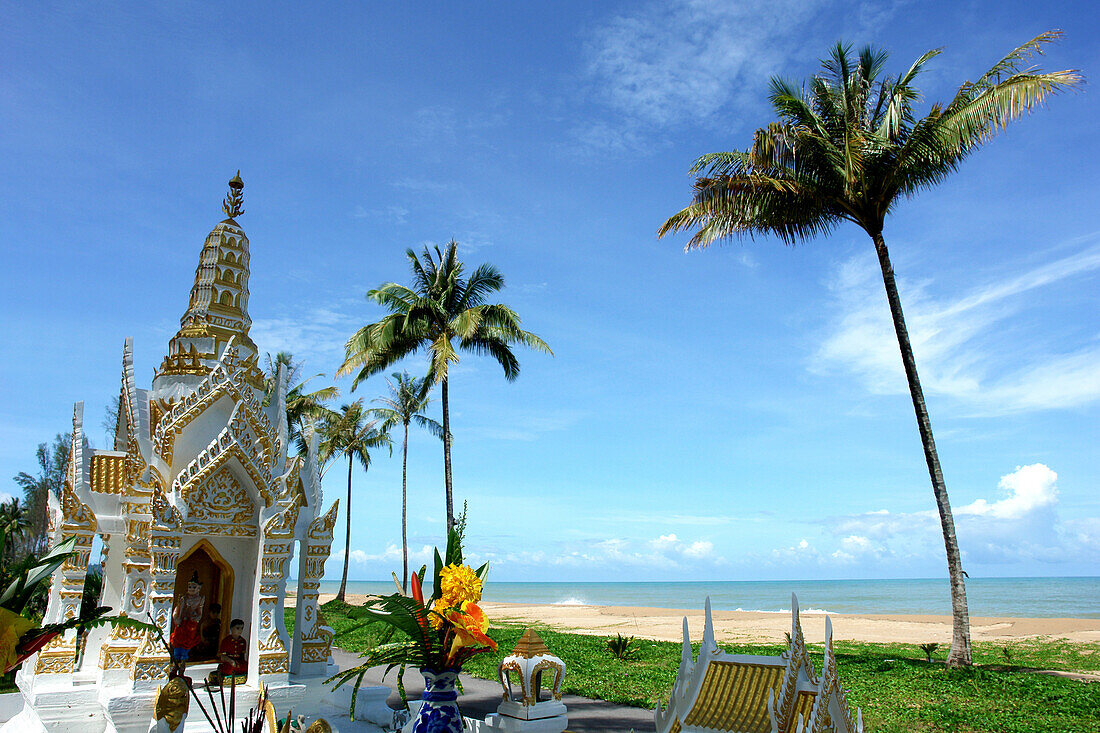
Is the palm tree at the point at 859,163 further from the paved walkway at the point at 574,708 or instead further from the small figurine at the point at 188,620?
the small figurine at the point at 188,620

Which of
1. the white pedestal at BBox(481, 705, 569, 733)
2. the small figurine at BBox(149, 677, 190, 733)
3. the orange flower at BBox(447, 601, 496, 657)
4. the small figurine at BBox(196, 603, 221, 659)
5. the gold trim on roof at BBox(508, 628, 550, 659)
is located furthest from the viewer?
the small figurine at BBox(196, 603, 221, 659)

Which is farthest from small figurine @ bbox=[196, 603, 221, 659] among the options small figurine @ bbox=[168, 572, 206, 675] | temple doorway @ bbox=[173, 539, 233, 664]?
small figurine @ bbox=[168, 572, 206, 675]

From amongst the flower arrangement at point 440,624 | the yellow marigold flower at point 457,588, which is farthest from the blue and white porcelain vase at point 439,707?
the yellow marigold flower at point 457,588

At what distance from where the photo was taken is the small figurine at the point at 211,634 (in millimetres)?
9469

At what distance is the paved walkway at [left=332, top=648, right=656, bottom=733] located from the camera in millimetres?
10023

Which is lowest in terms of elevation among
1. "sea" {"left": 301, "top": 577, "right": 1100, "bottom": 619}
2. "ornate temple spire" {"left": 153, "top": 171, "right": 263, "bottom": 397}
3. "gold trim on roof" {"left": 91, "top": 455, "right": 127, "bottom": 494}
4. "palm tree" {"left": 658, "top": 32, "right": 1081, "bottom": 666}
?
"sea" {"left": 301, "top": 577, "right": 1100, "bottom": 619}

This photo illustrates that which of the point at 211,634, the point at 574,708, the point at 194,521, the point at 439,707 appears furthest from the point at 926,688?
the point at 194,521

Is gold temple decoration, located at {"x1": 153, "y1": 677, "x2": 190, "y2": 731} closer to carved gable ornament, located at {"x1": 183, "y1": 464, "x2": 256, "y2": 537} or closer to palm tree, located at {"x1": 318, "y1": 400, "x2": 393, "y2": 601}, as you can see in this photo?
carved gable ornament, located at {"x1": 183, "y1": 464, "x2": 256, "y2": 537}

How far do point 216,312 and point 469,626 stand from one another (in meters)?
7.84

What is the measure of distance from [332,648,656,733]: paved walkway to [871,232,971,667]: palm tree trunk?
6.10 m

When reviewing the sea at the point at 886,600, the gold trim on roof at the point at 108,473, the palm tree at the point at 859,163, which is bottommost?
the sea at the point at 886,600

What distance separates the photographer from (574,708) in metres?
11.4

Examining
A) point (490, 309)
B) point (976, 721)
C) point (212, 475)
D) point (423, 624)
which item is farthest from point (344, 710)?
point (490, 309)

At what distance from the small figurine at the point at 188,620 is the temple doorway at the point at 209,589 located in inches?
2.1
